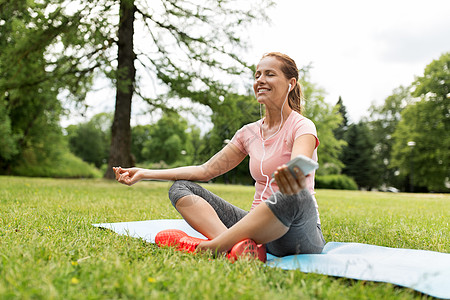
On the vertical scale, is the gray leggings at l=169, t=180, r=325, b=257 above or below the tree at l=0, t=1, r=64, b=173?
below

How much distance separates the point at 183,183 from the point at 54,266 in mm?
921

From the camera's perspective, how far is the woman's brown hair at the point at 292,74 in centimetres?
220

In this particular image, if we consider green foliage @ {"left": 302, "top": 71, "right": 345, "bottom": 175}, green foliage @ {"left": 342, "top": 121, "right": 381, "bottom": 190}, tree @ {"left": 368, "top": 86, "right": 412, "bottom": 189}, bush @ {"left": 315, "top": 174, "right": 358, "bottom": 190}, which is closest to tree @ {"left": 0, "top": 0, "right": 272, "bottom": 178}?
green foliage @ {"left": 302, "top": 71, "right": 345, "bottom": 175}

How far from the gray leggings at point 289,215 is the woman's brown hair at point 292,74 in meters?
0.76

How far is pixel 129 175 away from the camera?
239 centimetres

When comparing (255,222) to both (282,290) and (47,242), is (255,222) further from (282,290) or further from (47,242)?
(47,242)

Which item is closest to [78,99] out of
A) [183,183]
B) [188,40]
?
[188,40]

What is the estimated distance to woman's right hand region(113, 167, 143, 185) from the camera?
2.33m

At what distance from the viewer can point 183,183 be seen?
228 centimetres

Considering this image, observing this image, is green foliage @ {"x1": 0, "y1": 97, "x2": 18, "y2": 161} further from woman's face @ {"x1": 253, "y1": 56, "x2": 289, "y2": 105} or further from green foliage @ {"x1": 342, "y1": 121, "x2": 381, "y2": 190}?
green foliage @ {"x1": 342, "y1": 121, "x2": 381, "y2": 190}

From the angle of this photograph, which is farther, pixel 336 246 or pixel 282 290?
pixel 336 246

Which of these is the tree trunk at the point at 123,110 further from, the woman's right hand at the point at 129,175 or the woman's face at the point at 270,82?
the woman's face at the point at 270,82

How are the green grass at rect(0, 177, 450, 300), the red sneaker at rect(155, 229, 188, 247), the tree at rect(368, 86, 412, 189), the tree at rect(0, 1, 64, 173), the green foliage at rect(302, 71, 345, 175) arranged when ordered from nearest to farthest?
the green grass at rect(0, 177, 450, 300)
the red sneaker at rect(155, 229, 188, 247)
the tree at rect(0, 1, 64, 173)
the green foliage at rect(302, 71, 345, 175)
the tree at rect(368, 86, 412, 189)

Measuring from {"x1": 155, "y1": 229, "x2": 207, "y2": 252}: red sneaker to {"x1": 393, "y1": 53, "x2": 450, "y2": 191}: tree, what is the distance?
23511 mm
